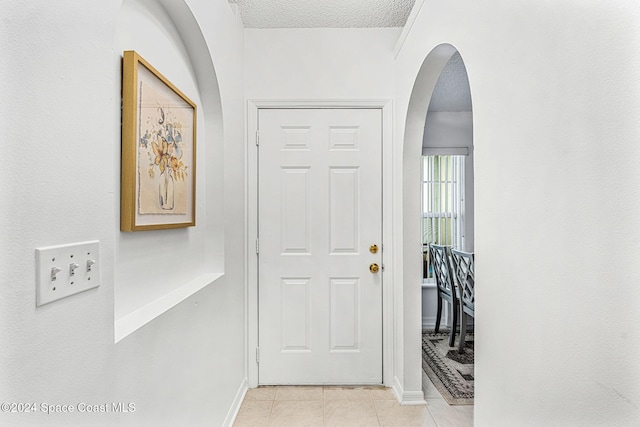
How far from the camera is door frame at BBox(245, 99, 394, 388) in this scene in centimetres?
261

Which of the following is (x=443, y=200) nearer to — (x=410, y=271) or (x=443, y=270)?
(x=443, y=270)

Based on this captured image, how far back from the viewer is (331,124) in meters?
2.64

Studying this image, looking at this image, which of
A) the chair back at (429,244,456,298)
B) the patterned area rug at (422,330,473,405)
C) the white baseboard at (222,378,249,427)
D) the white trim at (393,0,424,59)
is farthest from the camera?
the chair back at (429,244,456,298)

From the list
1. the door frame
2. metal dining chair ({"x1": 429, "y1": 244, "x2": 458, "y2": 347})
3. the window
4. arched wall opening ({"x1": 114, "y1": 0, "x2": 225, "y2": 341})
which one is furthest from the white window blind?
arched wall opening ({"x1": 114, "y1": 0, "x2": 225, "y2": 341})

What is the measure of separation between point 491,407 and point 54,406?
1.19m

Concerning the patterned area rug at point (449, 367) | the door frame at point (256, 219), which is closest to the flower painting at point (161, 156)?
the door frame at point (256, 219)

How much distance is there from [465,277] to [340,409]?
163 centimetres

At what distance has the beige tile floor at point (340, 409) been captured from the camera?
2199mm

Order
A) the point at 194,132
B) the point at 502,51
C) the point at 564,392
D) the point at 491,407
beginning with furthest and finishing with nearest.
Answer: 1. the point at 194,132
2. the point at 491,407
3. the point at 502,51
4. the point at 564,392

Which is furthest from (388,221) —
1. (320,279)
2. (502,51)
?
(502,51)

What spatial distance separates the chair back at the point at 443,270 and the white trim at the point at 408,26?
197cm

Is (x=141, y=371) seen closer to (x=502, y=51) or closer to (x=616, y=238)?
(x=616, y=238)

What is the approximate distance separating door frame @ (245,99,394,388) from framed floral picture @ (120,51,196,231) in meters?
0.82

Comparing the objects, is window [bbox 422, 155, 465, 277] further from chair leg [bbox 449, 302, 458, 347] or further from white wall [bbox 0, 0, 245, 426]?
white wall [bbox 0, 0, 245, 426]
